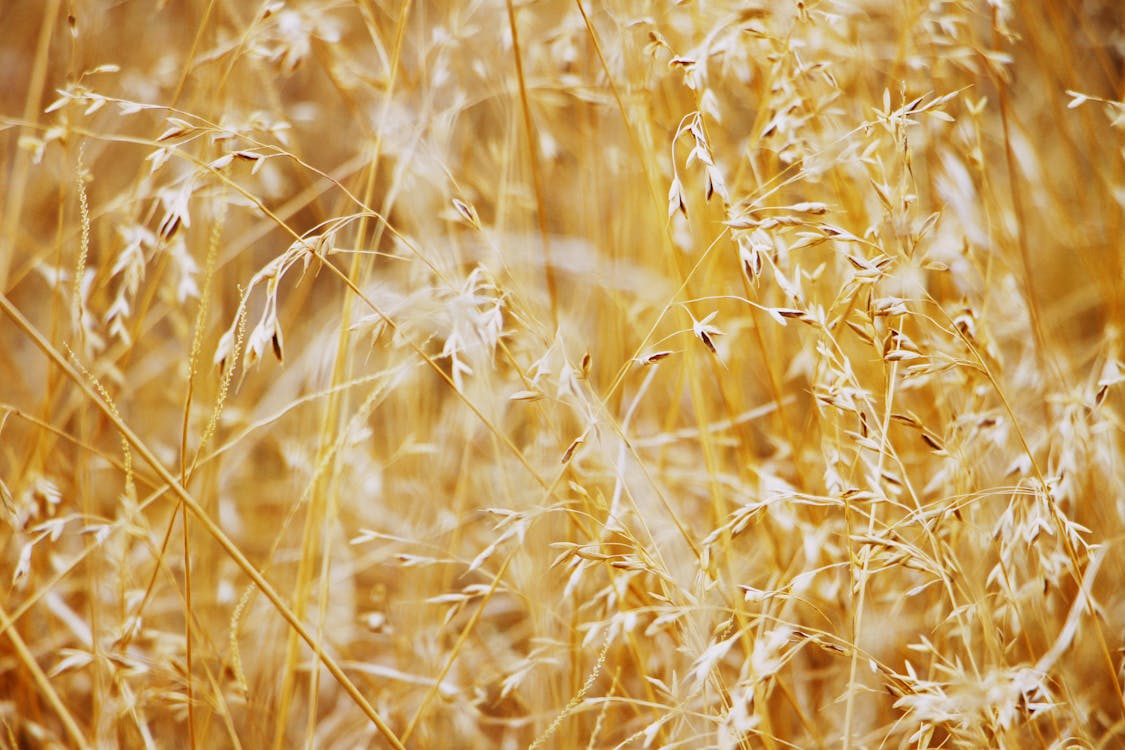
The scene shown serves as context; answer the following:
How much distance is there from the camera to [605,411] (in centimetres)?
74

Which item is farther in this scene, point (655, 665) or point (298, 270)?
point (298, 270)

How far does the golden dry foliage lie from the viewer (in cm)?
78

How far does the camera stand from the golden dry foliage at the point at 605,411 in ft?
2.57

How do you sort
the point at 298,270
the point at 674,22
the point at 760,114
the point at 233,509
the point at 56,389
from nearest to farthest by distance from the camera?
1. the point at 760,114
2. the point at 56,389
3. the point at 674,22
4. the point at 233,509
5. the point at 298,270

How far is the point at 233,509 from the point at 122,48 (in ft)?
4.21

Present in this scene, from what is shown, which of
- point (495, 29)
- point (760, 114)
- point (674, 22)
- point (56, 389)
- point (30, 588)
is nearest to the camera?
point (760, 114)

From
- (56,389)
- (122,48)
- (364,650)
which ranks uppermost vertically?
(122,48)

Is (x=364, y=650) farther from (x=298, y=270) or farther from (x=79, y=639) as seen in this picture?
(x=298, y=270)

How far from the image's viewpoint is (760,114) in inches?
37.2

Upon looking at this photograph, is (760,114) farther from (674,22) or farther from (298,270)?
(298,270)

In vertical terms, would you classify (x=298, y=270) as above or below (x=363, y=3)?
below

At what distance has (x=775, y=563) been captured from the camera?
1.00 meters

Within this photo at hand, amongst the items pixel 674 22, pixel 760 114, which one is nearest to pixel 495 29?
pixel 674 22

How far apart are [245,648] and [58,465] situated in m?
0.43
